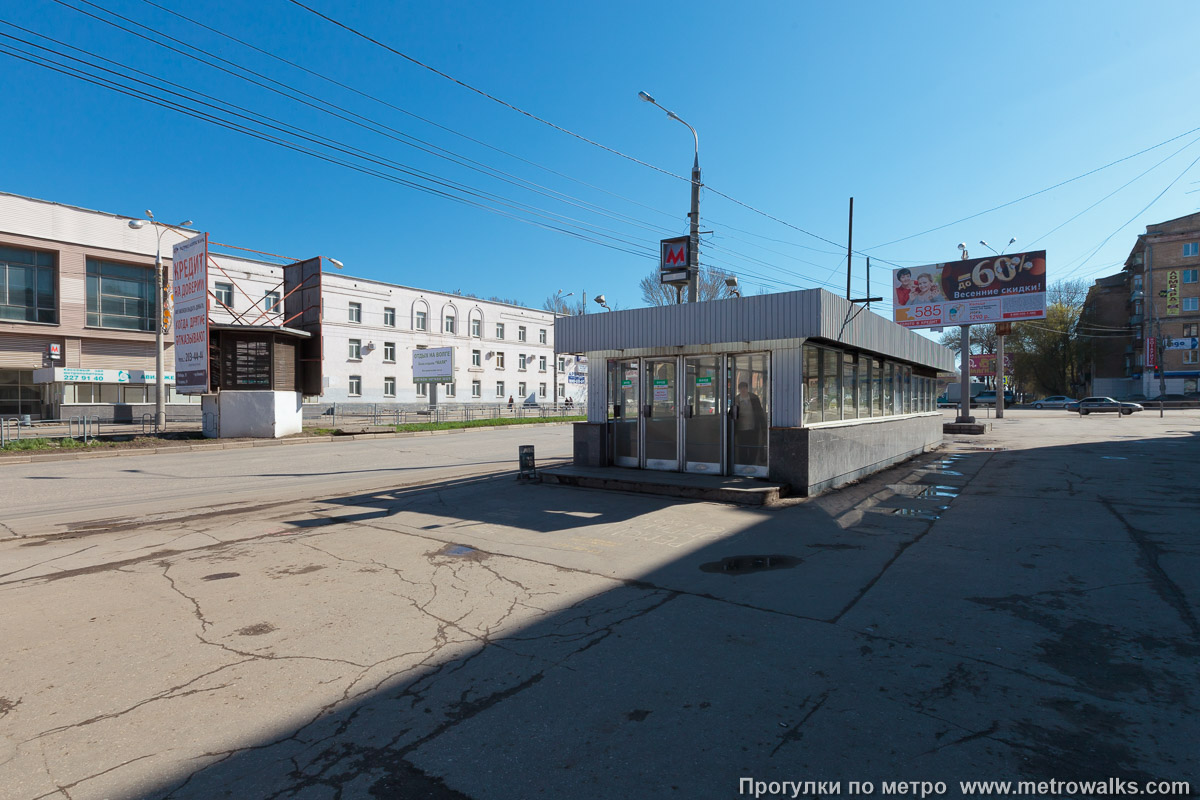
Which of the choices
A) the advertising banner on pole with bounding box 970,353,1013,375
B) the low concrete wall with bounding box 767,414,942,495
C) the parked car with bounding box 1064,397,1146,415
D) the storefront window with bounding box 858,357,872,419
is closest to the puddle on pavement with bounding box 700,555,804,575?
the low concrete wall with bounding box 767,414,942,495

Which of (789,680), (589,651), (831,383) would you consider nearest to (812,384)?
(831,383)

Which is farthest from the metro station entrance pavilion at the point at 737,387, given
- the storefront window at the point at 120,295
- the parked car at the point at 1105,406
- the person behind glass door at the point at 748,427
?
the parked car at the point at 1105,406

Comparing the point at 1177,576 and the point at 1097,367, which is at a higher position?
the point at 1097,367

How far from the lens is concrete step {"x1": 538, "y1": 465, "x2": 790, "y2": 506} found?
379 inches

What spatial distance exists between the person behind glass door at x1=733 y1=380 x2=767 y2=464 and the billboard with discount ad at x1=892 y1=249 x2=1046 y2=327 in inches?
958

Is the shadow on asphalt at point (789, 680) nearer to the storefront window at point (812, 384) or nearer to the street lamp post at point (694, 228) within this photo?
the storefront window at point (812, 384)

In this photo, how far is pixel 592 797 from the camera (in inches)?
101

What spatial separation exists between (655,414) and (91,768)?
1011 cm

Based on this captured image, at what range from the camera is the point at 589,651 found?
4.12m

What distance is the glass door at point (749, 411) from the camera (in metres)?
10.8

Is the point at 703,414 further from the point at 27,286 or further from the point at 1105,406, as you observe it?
the point at 1105,406

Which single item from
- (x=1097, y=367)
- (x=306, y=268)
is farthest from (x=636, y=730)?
(x=1097, y=367)

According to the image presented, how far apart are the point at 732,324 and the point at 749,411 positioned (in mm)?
1762

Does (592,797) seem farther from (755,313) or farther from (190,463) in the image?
(190,463)
